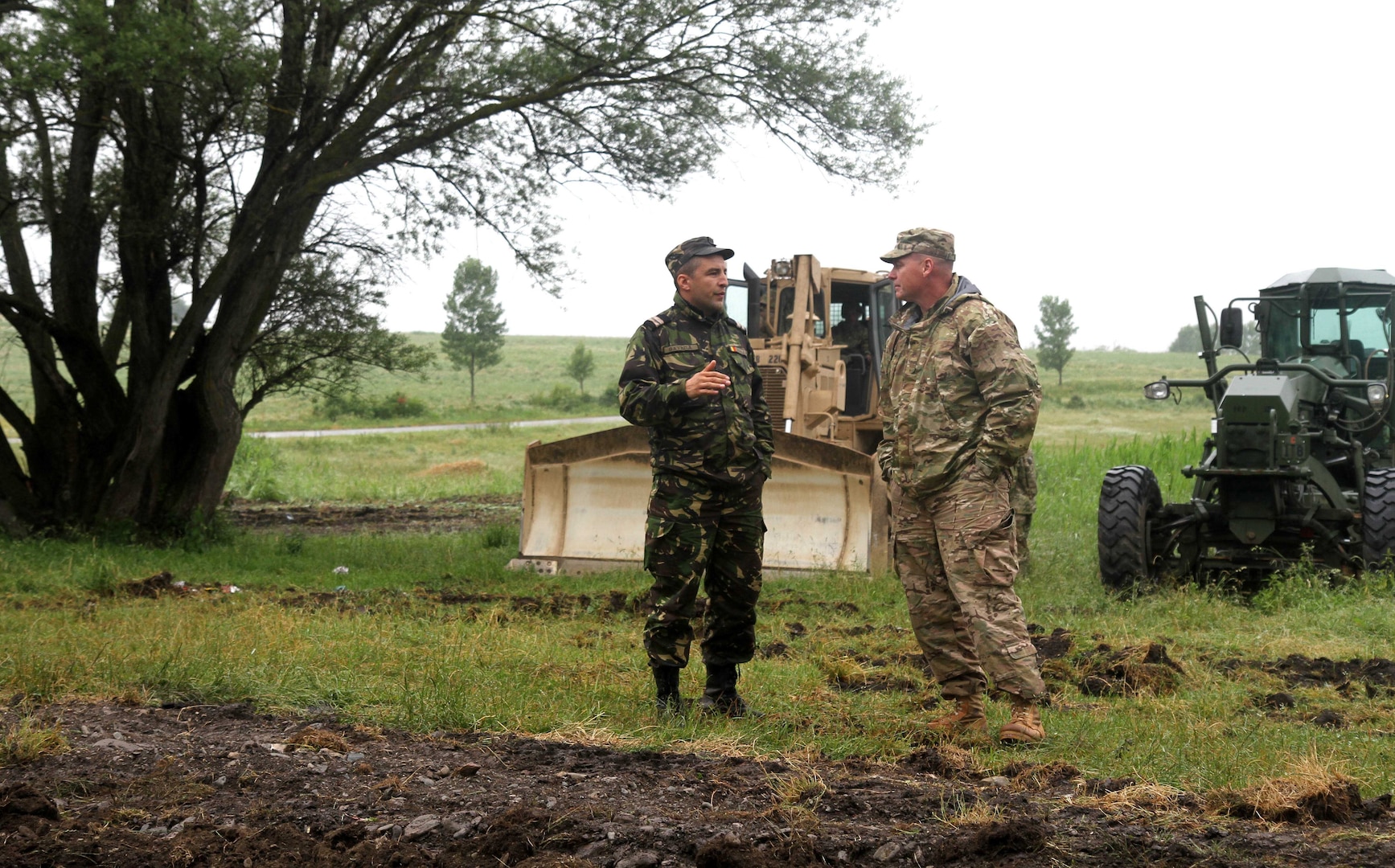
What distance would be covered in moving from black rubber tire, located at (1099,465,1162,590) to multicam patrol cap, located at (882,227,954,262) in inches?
192

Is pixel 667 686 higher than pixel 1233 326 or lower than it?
lower

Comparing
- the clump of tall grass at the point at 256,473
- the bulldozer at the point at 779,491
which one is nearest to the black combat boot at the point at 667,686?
the bulldozer at the point at 779,491

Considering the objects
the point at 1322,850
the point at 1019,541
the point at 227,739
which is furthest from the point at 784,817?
the point at 1019,541

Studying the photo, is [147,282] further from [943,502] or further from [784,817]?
[784,817]

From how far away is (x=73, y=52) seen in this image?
10.0 meters

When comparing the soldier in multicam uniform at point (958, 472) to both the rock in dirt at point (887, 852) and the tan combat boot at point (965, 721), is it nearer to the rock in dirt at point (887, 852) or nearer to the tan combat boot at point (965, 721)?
the tan combat boot at point (965, 721)

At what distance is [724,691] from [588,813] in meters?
1.76

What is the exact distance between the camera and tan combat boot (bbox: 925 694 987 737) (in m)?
5.25

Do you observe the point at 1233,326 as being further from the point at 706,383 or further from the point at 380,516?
the point at 380,516

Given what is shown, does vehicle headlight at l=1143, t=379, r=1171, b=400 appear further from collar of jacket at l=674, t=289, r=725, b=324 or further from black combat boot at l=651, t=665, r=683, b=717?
black combat boot at l=651, t=665, r=683, b=717

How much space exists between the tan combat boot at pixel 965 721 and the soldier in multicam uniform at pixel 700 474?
2.70 feet

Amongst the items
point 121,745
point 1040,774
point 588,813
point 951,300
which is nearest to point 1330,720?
point 1040,774

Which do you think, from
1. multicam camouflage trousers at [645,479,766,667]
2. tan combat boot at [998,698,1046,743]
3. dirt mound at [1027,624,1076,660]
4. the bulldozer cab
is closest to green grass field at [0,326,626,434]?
the bulldozer cab

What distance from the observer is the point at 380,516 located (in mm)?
16375
